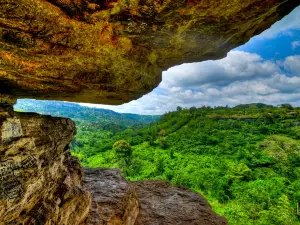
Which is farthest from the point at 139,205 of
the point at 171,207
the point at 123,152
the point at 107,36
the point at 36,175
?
the point at 123,152

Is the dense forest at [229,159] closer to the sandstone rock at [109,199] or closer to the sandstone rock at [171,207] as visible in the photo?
the sandstone rock at [171,207]

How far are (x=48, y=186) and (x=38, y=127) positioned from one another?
217cm

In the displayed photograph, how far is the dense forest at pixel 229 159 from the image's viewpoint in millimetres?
38844

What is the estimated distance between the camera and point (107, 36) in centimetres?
670

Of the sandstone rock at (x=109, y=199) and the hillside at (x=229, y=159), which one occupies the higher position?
the sandstone rock at (x=109, y=199)

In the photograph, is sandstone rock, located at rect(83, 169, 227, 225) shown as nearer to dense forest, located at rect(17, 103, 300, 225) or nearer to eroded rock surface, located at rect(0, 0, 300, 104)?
eroded rock surface, located at rect(0, 0, 300, 104)

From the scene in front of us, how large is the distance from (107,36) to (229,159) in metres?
68.9

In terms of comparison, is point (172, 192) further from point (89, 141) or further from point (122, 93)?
point (89, 141)

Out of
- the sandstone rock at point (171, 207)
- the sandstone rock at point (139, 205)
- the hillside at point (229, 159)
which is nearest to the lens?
the sandstone rock at point (139, 205)

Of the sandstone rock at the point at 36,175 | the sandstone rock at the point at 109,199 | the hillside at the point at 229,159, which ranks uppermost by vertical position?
the sandstone rock at the point at 36,175

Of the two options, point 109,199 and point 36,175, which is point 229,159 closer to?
point 109,199

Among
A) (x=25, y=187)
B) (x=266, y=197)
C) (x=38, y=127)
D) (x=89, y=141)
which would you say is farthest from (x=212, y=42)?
(x=89, y=141)

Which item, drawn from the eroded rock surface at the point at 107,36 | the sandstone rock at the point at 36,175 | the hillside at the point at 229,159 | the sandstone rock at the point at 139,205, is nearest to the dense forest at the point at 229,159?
the hillside at the point at 229,159

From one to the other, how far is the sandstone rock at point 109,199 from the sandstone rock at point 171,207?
1307mm
